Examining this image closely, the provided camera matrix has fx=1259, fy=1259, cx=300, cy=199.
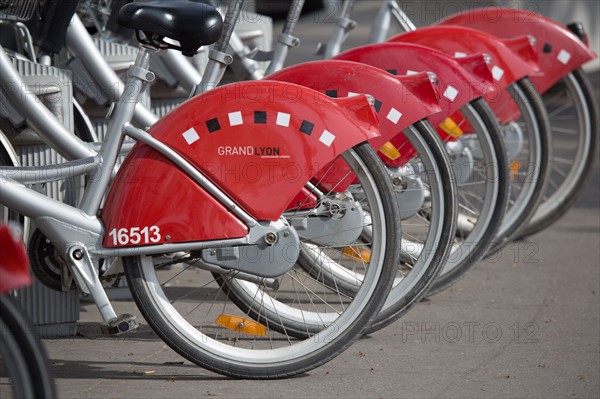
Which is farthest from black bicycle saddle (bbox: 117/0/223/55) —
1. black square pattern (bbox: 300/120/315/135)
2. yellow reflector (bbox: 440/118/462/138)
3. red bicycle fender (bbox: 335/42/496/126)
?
yellow reflector (bbox: 440/118/462/138)

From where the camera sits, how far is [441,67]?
5.13 m

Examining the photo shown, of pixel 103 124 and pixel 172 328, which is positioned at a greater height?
pixel 103 124

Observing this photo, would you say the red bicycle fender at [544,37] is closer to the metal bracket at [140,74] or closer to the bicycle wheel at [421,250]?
the bicycle wheel at [421,250]

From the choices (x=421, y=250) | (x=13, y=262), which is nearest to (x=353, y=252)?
(x=421, y=250)

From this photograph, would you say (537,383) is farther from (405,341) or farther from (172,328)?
(172,328)

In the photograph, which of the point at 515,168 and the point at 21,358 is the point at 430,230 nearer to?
the point at 515,168

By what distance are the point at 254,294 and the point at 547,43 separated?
2766mm

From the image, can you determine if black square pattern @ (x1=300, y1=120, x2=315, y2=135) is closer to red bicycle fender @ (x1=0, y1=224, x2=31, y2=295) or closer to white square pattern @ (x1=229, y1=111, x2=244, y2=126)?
white square pattern @ (x1=229, y1=111, x2=244, y2=126)

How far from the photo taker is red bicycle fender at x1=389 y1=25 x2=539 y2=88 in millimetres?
5824

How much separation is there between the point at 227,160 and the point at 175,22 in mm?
466

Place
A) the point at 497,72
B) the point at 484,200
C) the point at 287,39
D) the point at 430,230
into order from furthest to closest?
the point at 497,72, the point at 287,39, the point at 484,200, the point at 430,230

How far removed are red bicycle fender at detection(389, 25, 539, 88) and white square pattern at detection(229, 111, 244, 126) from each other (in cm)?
205

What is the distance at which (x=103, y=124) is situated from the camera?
17.9ft

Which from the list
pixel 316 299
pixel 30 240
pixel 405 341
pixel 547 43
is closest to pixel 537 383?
pixel 405 341
